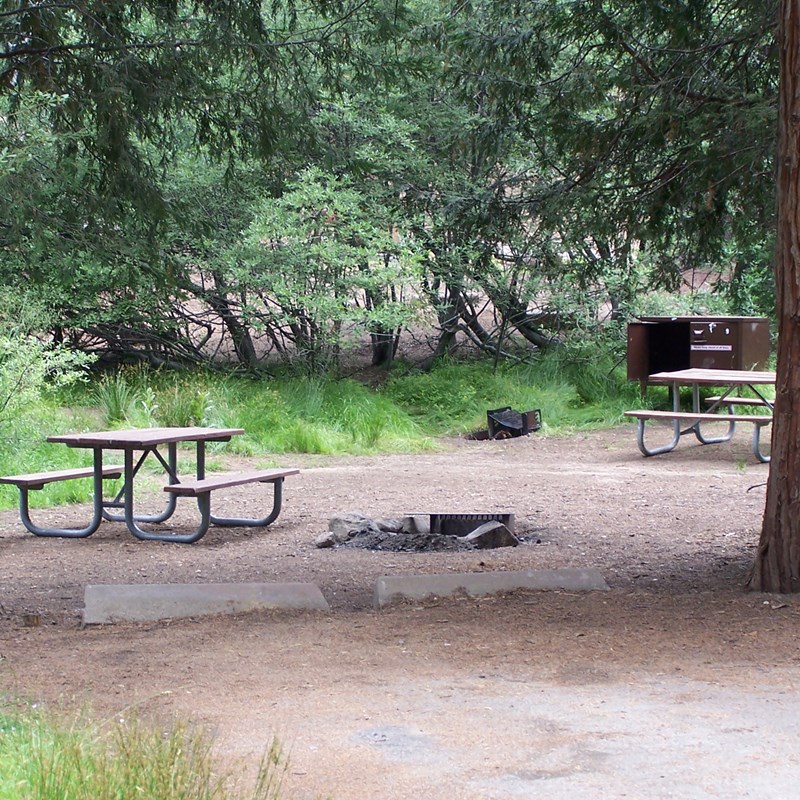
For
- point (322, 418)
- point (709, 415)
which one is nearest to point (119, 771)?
point (709, 415)

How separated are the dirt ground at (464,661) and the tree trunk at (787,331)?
1.06 feet

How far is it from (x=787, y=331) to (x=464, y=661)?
2.32 metres

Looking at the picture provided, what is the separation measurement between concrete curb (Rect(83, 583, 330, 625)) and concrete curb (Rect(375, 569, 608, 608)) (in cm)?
36

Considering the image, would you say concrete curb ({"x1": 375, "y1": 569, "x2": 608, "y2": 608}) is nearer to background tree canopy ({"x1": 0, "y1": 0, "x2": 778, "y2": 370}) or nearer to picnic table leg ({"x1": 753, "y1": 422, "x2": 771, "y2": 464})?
background tree canopy ({"x1": 0, "y1": 0, "x2": 778, "y2": 370})

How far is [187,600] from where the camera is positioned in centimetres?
586

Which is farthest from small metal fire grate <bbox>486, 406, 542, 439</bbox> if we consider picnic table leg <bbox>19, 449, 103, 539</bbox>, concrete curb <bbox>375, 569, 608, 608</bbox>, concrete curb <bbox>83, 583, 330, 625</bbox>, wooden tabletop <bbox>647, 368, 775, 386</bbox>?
concrete curb <bbox>83, 583, 330, 625</bbox>

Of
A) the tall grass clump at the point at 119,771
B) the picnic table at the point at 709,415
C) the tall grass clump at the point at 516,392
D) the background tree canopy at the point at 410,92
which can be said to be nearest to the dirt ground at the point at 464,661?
the tall grass clump at the point at 119,771

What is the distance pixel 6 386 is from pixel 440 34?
221 inches

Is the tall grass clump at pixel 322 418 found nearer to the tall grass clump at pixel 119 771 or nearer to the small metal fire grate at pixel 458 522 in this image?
the small metal fire grate at pixel 458 522

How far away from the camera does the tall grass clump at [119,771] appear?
8.88 feet

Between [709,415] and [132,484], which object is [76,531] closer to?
[132,484]

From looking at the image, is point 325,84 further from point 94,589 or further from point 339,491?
point 339,491

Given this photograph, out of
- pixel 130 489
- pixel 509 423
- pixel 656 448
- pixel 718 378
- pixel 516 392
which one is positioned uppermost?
pixel 718 378

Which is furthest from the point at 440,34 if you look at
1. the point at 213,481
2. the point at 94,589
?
the point at 94,589
